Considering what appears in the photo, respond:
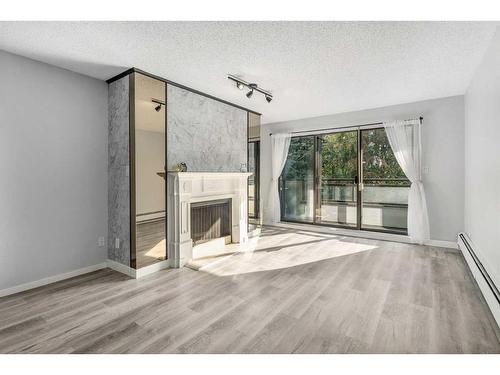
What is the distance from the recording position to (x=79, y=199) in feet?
10.1

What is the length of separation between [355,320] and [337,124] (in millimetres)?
3932

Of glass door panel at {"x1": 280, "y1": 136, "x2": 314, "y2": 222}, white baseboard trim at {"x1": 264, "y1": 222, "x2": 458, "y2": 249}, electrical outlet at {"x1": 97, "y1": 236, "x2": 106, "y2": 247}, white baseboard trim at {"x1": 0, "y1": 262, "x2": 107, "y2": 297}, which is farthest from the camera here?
glass door panel at {"x1": 280, "y1": 136, "x2": 314, "y2": 222}

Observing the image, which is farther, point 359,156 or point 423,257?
point 359,156

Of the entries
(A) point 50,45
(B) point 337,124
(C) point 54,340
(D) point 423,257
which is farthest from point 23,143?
(D) point 423,257

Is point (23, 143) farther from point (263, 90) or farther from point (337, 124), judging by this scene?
point (337, 124)

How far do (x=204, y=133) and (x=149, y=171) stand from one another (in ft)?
3.71

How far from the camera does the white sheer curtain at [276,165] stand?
18.8 ft

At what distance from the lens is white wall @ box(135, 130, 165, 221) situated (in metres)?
2.99

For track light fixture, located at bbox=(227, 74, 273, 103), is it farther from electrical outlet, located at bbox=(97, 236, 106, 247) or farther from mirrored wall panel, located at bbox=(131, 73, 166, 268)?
electrical outlet, located at bbox=(97, 236, 106, 247)

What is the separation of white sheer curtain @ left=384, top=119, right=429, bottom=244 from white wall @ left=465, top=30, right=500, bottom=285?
2.15ft

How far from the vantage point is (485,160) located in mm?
2664

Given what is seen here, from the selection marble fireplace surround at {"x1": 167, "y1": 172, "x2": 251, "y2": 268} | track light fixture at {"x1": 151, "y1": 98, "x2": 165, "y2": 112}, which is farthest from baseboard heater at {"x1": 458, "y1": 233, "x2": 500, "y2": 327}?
track light fixture at {"x1": 151, "y1": 98, "x2": 165, "y2": 112}

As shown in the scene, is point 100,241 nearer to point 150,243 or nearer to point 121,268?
point 121,268

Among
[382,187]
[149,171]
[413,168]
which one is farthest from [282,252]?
[413,168]
